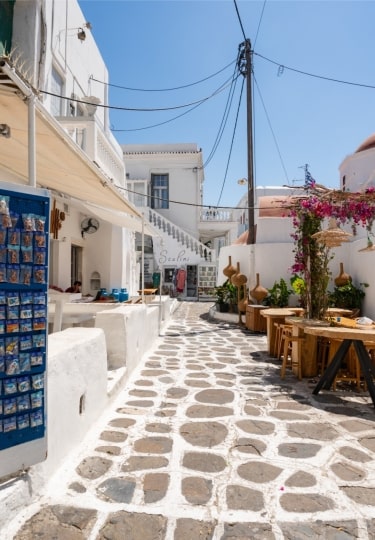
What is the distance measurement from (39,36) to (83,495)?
414 inches

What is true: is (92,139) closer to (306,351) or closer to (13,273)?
(306,351)

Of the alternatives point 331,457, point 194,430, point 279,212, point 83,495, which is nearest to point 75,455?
point 83,495

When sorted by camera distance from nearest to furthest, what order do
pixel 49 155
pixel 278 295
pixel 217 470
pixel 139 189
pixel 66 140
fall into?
pixel 217 470
pixel 66 140
pixel 49 155
pixel 278 295
pixel 139 189

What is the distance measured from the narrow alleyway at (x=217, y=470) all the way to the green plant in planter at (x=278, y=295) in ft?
22.6

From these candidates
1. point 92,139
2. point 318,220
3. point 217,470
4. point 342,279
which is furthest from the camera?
point 342,279

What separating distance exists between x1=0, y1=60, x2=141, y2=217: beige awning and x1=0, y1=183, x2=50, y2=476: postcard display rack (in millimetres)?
931

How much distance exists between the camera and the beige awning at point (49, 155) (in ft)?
11.0

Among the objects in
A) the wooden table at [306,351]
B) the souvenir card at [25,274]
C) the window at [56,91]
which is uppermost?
the window at [56,91]

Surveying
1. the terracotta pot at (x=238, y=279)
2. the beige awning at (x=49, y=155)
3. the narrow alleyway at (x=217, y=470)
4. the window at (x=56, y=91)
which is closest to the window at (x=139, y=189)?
the terracotta pot at (x=238, y=279)

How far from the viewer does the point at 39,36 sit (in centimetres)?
925

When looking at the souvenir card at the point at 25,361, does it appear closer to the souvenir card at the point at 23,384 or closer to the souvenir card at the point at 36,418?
the souvenir card at the point at 23,384

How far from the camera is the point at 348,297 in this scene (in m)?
11.8

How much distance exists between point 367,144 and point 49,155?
15978 mm

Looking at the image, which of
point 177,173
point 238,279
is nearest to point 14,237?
point 238,279
